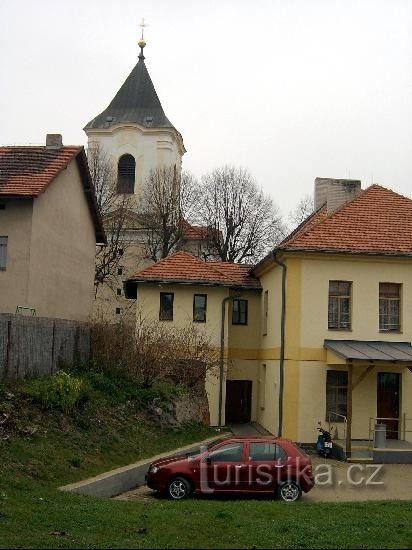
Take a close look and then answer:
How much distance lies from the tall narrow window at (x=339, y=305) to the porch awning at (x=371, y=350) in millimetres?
650

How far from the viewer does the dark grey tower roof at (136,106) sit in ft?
176

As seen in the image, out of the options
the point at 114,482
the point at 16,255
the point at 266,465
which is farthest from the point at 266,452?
the point at 16,255

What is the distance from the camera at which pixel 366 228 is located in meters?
26.0

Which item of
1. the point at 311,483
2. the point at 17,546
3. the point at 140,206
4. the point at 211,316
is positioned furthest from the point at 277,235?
the point at 17,546

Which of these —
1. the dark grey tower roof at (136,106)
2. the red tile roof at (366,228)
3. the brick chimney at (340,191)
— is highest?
the dark grey tower roof at (136,106)

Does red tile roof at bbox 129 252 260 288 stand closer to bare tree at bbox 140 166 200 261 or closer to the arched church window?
bare tree at bbox 140 166 200 261

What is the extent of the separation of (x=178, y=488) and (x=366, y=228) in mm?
14176

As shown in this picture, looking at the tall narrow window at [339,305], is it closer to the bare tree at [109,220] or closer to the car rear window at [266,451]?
the car rear window at [266,451]

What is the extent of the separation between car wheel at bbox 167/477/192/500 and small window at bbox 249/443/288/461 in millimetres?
1462

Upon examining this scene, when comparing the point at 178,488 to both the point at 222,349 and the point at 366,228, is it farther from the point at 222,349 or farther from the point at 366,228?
the point at 222,349

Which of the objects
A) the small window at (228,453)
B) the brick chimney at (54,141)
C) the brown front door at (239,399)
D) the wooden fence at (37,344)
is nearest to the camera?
the small window at (228,453)

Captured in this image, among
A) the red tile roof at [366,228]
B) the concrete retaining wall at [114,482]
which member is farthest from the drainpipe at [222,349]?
the concrete retaining wall at [114,482]

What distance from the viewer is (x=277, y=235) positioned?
163ft

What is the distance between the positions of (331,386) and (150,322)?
28.5 ft
